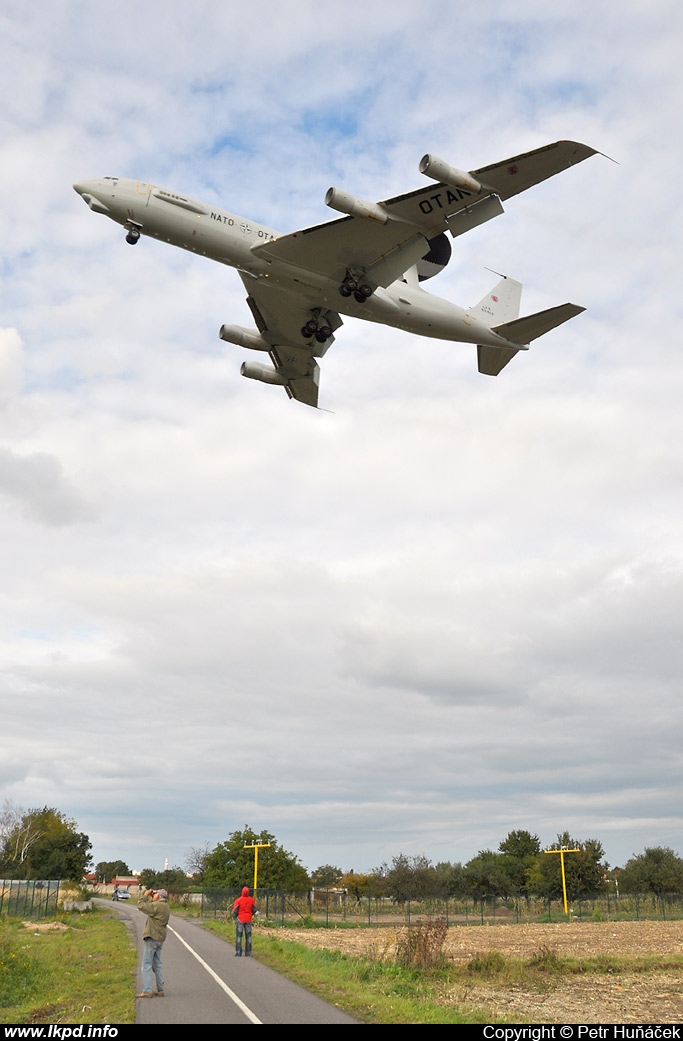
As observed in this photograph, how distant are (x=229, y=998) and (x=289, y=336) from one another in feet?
69.3

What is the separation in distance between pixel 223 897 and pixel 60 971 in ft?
103

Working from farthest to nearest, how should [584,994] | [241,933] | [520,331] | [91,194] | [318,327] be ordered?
[318,327]
[520,331]
[91,194]
[241,933]
[584,994]

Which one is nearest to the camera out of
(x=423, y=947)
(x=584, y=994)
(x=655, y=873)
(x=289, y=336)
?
(x=584, y=994)

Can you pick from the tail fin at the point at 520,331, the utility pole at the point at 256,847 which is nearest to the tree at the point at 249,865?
the utility pole at the point at 256,847

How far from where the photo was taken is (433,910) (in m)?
55.4

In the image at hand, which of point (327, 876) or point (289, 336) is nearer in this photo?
point (289, 336)

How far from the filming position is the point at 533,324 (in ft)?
87.4

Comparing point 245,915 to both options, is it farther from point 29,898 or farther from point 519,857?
point 519,857

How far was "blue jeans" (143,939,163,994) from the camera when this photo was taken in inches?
517

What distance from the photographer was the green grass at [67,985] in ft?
39.3

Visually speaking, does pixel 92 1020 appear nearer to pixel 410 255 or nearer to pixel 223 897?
pixel 410 255

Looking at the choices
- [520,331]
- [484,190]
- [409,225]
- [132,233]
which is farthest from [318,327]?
[484,190]

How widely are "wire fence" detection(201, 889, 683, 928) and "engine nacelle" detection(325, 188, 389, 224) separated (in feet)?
107

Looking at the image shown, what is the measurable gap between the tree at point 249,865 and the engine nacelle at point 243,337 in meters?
33.7
